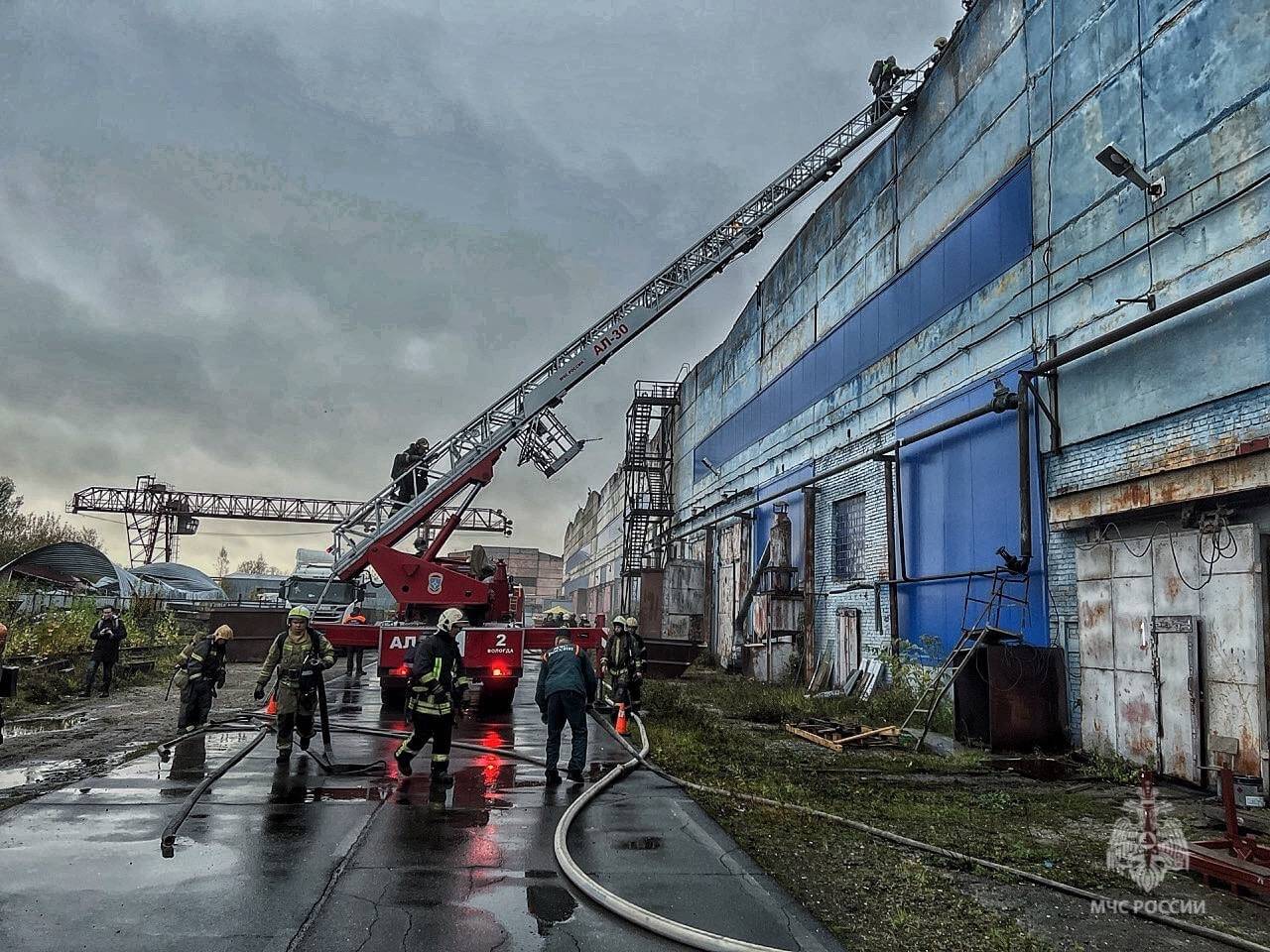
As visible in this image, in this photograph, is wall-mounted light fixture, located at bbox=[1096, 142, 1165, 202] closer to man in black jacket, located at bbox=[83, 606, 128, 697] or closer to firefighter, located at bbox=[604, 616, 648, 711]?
firefighter, located at bbox=[604, 616, 648, 711]

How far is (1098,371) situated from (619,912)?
9239 mm

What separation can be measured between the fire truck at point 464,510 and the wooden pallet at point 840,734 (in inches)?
148

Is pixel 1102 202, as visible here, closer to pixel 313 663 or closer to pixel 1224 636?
pixel 1224 636

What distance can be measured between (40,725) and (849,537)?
14.7 m

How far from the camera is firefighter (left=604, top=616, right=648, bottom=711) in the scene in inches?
488

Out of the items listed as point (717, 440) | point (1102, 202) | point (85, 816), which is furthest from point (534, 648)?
point (717, 440)

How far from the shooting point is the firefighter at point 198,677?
34.8ft

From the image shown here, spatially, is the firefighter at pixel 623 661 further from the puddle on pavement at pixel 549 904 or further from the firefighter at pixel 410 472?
the puddle on pavement at pixel 549 904

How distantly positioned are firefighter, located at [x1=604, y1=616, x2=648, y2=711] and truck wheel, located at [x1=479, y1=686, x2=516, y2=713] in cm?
174

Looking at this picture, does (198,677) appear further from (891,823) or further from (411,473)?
(891,823)

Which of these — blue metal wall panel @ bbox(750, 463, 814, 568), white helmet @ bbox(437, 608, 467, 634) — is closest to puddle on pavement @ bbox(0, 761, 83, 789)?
white helmet @ bbox(437, 608, 467, 634)

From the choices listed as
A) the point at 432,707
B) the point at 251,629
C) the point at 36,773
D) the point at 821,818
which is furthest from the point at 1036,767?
the point at 251,629

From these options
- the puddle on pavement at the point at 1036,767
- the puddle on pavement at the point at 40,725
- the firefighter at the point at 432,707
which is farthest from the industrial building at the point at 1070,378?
the puddle on pavement at the point at 40,725

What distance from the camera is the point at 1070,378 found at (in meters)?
11.2
